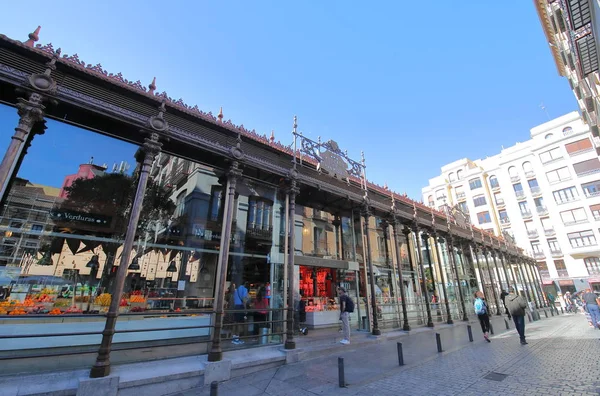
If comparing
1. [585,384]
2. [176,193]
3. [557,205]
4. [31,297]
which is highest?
[557,205]

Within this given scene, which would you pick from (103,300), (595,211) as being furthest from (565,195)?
(103,300)

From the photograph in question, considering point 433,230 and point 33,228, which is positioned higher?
point 433,230

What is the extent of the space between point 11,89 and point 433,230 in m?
18.0

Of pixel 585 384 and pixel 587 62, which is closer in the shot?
pixel 585 384

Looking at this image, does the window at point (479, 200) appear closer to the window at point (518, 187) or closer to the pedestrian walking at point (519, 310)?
the window at point (518, 187)

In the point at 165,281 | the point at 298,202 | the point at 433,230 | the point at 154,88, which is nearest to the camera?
the point at 154,88

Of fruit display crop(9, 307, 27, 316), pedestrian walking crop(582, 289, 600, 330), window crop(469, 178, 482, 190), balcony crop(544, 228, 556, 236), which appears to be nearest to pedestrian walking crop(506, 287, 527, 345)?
pedestrian walking crop(582, 289, 600, 330)

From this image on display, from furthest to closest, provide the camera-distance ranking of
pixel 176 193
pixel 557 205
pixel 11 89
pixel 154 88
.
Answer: pixel 557 205, pixel 176 193, pixel 154 88, pixel 11 89

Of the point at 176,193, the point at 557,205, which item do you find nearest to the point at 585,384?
the point at 176,193

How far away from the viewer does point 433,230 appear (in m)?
15.4

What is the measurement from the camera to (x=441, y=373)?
6070 mm

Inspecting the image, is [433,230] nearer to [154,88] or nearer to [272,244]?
[272,244]

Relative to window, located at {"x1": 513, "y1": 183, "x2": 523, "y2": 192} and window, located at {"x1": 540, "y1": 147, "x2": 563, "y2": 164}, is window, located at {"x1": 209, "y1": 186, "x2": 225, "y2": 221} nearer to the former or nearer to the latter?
window, located at {"x1": 540, "y1": 147, "x2": 563, "y2": 164}

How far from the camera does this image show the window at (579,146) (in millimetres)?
35906
